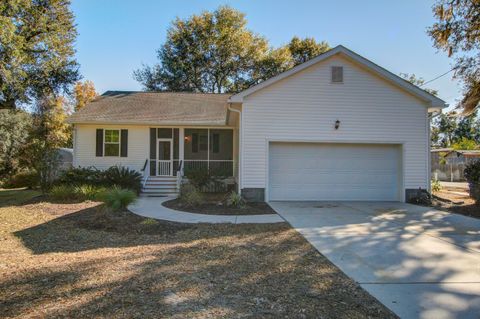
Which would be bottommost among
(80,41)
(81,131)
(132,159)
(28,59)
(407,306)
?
(407,306)

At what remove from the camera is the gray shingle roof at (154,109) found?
1608 centimetres

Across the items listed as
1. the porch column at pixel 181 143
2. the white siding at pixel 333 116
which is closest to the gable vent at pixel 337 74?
the white siding at pixel 333 116

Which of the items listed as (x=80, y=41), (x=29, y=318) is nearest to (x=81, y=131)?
(x=80, y=41)

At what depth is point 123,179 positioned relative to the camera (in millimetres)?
14219

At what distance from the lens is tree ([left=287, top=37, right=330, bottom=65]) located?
3228 centimetres

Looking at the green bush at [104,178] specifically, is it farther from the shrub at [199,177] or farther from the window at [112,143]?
the shrub at [199,177]

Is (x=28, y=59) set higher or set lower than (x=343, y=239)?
higher

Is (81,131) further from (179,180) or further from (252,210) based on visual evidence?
(252,210)

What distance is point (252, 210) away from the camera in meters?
10.1

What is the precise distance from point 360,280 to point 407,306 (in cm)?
79

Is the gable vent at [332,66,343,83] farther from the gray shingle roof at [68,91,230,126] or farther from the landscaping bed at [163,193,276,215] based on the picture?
the gray shingle roof at [68,91,230,126]

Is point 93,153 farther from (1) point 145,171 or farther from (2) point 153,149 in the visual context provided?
(1) point 145,171

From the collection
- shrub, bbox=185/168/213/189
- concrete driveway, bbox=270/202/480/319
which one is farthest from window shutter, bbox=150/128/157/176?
concrete driveway, bbox=270/202/480/319

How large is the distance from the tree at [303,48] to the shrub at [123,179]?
2315 centimetres
